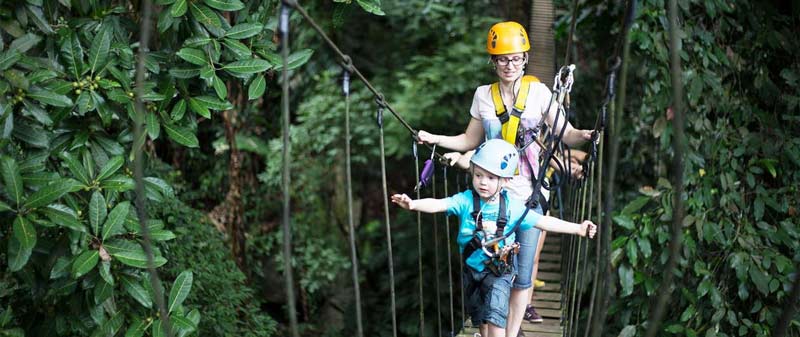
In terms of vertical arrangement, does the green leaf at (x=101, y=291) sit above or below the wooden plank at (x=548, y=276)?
above

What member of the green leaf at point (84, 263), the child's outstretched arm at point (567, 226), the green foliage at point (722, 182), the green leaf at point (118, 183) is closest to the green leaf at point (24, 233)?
the green leaf at point (84, 263)

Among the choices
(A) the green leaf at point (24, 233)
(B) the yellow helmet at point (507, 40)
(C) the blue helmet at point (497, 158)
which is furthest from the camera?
(B) the yellow helmet at point (507, 40)

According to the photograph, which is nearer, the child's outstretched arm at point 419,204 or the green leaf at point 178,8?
the child's outstretched arm at point 419,204

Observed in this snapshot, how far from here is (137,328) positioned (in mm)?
2398

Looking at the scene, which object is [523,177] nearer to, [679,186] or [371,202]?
[679,186]

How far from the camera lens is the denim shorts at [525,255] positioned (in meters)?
2.48

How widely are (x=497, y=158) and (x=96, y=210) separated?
35.0 inches

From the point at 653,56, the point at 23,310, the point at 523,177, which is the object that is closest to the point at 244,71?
the point at 523,177

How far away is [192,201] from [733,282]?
225 cm

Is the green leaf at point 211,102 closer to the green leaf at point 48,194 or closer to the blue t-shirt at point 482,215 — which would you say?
the green leaf at point 48,194

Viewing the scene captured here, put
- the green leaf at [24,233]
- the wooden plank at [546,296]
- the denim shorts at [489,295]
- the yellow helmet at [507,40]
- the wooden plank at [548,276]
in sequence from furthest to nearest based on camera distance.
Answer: the wooden plank at [548,276]
the wooden plank at [546,296]
the yellow helmet at [507,40]
the denim shorts at [489,295]
the green leaf at [24,233]

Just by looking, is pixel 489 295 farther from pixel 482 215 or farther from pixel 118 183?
pixel 118 183

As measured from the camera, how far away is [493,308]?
7.38 ft

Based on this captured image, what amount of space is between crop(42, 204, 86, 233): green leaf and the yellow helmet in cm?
104
